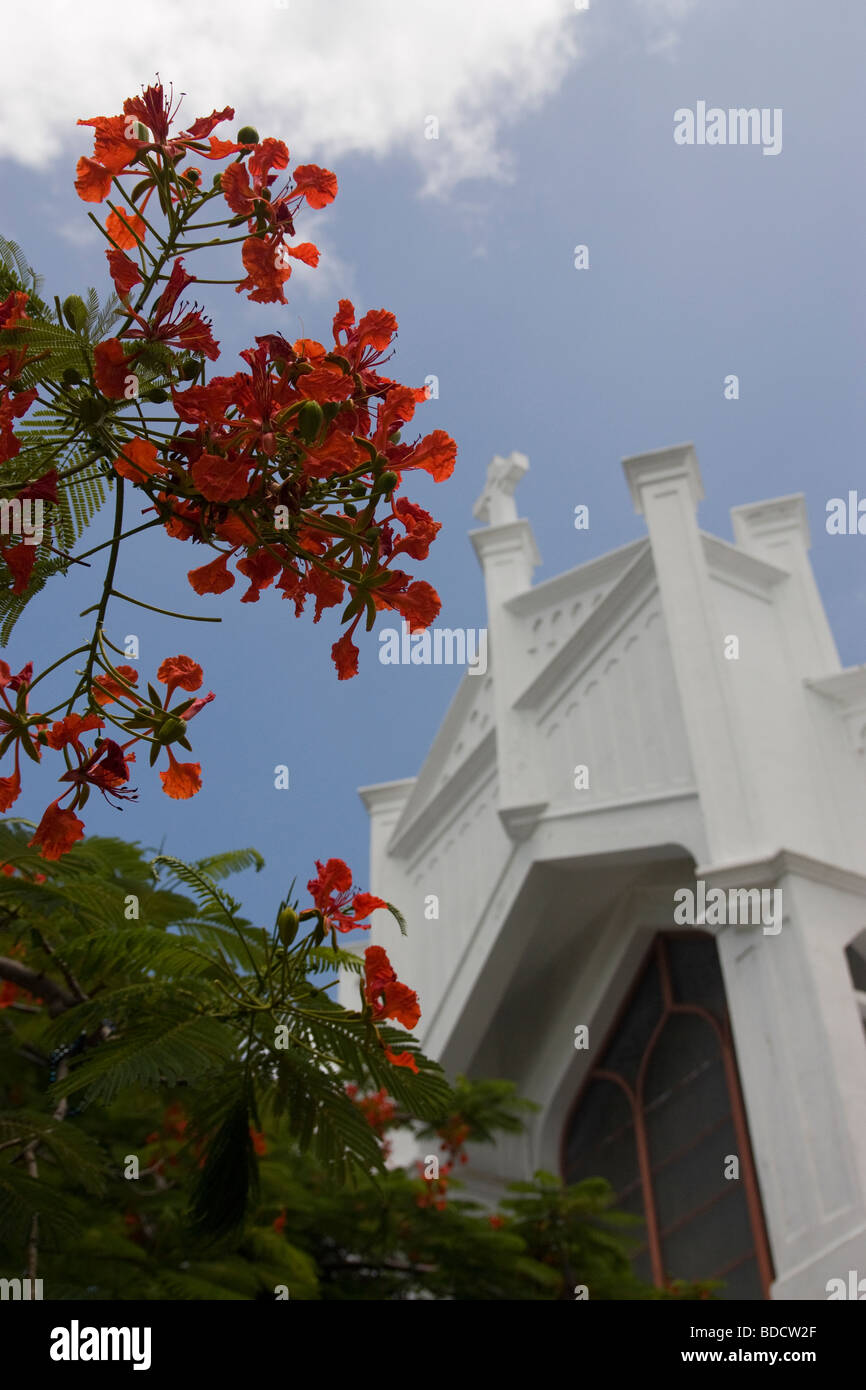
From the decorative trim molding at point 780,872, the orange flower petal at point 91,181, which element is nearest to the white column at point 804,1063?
the decorative trim molding at point 780,872

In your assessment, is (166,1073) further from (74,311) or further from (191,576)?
(74,311)

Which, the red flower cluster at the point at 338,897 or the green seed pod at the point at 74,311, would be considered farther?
the red flower cluster at the point at 338,897

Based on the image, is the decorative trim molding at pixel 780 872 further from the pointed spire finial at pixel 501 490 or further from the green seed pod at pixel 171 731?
the green seed pod at pixel 171 731

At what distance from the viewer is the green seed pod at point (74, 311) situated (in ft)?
5.33

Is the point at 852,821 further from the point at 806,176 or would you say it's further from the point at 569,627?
the point at 806,176

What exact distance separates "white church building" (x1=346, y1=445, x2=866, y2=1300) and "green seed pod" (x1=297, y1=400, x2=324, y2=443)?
6.64 m

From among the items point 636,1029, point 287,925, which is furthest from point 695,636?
point 287,925

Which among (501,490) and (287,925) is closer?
(287,925)

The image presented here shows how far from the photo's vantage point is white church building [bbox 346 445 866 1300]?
25.1 ft

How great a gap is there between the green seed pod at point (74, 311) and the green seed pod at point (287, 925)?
86 cm

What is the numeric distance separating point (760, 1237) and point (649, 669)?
4165 millimetres

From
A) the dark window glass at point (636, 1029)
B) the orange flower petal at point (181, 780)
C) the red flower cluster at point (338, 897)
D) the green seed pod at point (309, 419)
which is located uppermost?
the dark window glass at point (636, 1029)

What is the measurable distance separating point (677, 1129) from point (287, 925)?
8725mm

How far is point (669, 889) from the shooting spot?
10570 millimetres
